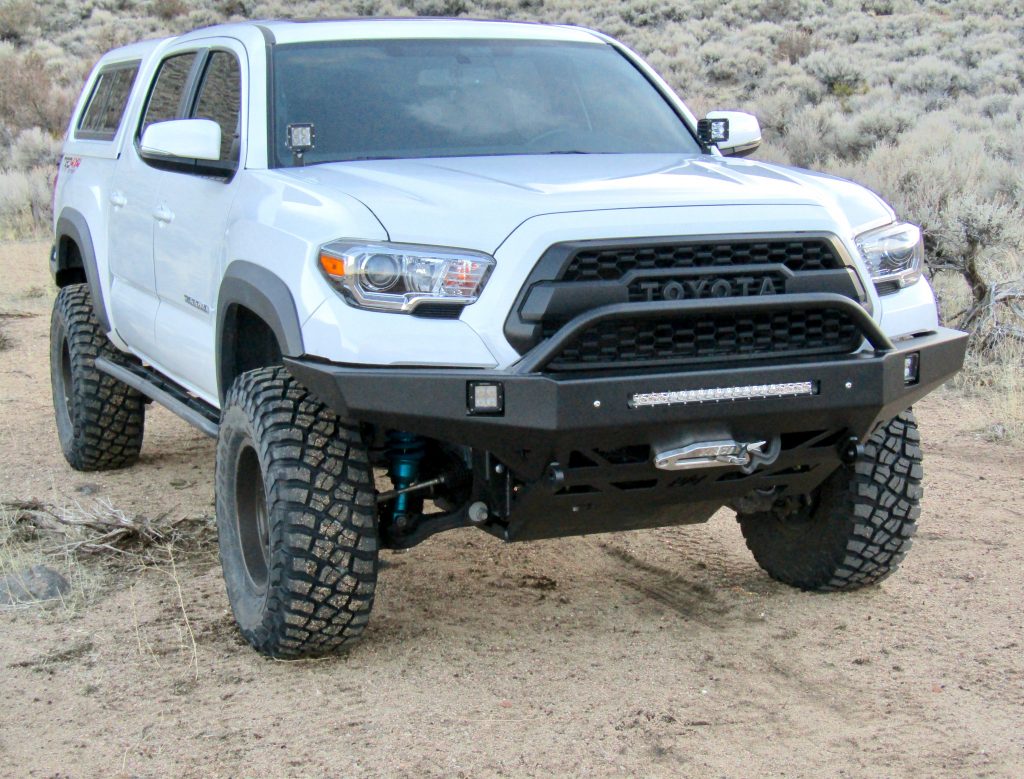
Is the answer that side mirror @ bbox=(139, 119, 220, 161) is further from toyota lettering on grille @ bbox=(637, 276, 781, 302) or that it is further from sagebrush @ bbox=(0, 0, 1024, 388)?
sagebrush @ bbox=(0, 0, 1024, 388)

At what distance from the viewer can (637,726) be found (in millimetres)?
3641

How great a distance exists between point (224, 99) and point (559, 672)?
249 centimetres

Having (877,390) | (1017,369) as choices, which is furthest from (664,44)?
(877,390)

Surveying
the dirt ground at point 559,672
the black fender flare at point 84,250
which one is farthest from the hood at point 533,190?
the black fender flare at point 84,250

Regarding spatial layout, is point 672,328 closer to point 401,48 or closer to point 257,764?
point 257,764

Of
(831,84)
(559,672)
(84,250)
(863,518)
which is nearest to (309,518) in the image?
(559,672)

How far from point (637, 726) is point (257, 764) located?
3.35ft

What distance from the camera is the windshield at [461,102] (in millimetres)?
4613

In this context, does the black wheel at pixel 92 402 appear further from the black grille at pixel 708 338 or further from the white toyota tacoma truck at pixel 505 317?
the black grille at pixel 708 338

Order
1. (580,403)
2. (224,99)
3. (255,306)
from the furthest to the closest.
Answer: (224,99) → (255,306) → (580,403)

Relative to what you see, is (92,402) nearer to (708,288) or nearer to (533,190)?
(533,190)

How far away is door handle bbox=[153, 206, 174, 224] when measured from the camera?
5164 mm

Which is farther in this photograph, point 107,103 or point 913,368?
point 107,103

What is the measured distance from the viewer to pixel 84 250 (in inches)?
250
